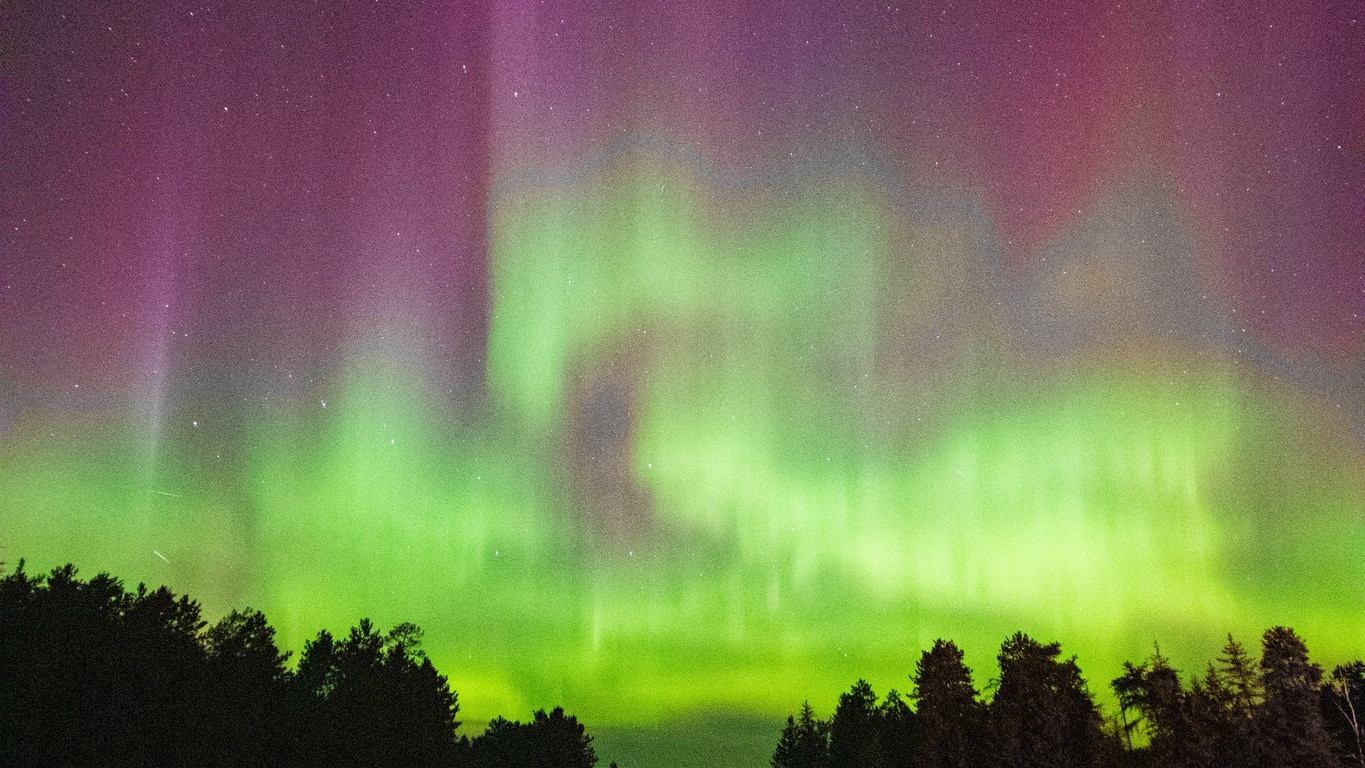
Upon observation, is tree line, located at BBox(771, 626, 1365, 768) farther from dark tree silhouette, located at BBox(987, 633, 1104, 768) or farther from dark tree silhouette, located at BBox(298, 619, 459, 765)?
dark tree silhouette, located at BBox(298, 619, 459, 765)

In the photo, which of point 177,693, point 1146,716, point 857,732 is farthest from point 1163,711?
point 177,693

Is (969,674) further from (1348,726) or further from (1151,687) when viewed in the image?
(1348,726)

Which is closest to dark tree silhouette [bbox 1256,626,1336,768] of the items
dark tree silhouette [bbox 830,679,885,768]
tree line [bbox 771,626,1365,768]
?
tree line [bbox 771,626,1365,768]

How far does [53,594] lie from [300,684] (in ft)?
90.2

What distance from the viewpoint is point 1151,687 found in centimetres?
7538

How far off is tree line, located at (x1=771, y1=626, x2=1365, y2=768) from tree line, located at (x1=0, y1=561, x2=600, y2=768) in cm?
4083

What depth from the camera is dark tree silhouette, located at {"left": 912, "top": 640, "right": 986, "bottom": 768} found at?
74.6 metres

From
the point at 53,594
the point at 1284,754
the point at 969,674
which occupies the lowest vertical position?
the point at 1284,754

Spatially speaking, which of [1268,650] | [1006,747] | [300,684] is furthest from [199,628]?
[1268,650]

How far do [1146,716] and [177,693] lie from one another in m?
70.5

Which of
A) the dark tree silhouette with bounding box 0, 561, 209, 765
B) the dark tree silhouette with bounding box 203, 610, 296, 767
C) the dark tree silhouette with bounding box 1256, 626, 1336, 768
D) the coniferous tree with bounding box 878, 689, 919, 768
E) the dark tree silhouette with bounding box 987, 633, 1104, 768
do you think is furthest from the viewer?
the coniferous tree with bounding box 878, 689, 919, 768

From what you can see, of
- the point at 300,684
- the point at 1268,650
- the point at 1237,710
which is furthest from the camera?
the point at 300,684

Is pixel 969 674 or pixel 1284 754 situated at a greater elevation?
pixel 969 674

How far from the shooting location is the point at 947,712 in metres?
77.9
